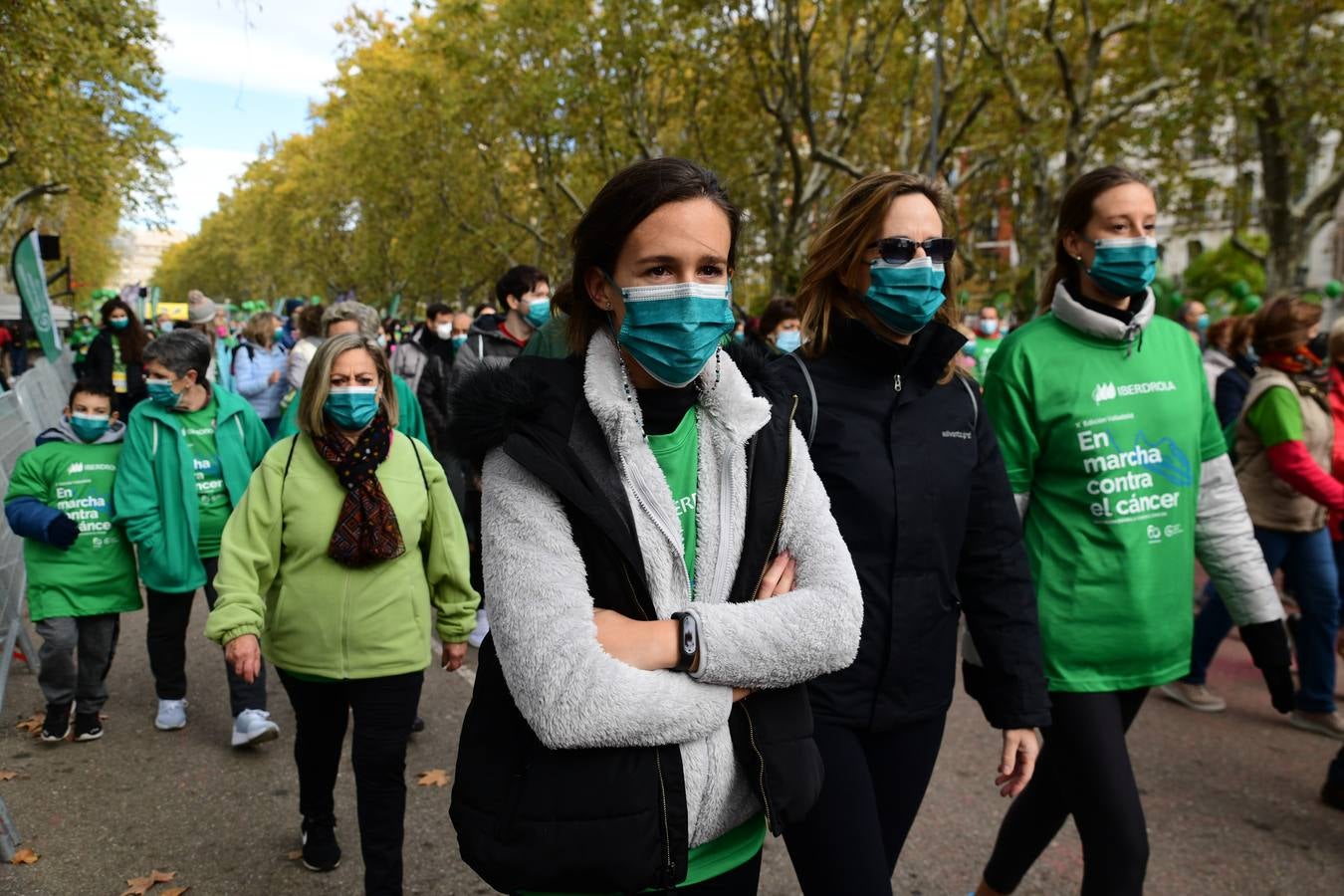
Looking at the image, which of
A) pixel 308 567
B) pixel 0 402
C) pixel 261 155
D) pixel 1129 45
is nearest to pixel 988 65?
pixel 1129 45

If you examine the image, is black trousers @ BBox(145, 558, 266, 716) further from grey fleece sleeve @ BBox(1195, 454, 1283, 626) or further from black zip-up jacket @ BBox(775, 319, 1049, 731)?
grey fleece sleeve @ BBox(1195, 454, 1283, 626)

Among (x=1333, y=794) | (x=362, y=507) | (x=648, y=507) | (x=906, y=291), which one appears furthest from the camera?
(x=1333, y=794)

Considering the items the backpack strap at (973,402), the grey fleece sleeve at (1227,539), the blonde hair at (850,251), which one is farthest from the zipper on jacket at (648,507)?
the grey fleece sleeve at (1227,539)

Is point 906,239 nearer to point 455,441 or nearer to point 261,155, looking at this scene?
point 455,441

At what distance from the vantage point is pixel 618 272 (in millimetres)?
1848

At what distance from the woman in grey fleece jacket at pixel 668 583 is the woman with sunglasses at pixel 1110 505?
113 cm

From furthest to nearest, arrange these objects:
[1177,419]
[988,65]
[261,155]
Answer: [261,155] → [988,65] → [1177,419]

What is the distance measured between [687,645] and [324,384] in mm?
2329

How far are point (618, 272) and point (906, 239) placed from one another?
0.98 metres

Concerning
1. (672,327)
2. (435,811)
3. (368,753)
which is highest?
(672,327)

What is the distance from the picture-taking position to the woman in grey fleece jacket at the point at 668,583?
5.26 feet

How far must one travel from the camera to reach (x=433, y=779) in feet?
14.9

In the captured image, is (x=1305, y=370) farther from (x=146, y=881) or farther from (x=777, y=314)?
(x=146, y=881)

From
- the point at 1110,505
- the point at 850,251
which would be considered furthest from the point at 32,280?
the point at 1110,505
